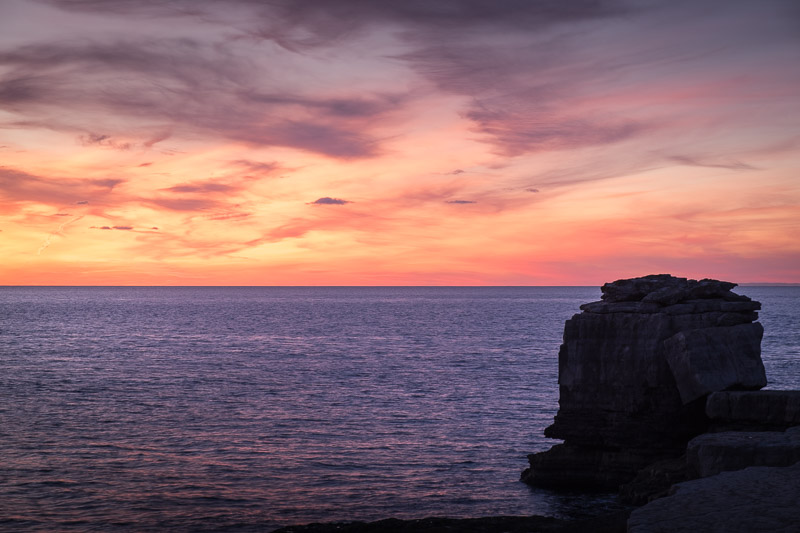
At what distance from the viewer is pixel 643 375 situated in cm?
2950

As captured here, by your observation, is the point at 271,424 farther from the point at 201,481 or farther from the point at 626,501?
the point at 626,501

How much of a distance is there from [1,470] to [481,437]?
2377cm

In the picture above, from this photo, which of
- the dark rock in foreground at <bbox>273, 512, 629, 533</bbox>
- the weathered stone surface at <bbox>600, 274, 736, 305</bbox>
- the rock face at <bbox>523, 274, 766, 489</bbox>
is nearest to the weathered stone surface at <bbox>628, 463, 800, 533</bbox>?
the dark rock in foreground at <bbox>273, 512, 629, 533</bbox>

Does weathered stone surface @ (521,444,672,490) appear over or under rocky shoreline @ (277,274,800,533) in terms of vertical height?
under

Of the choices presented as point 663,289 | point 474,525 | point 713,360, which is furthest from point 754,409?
point 474,525

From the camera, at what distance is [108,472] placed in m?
31.4

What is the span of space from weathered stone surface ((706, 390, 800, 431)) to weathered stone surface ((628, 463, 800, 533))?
7.03m

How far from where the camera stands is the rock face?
28.3 meters

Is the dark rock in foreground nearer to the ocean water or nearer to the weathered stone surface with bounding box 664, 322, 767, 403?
the ocean water

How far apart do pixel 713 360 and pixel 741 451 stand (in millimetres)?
7252

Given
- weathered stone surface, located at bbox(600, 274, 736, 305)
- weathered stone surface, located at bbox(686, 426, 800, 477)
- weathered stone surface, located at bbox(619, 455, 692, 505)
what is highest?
weathered stone surface, located at bbox(600, 274, 736, 305)

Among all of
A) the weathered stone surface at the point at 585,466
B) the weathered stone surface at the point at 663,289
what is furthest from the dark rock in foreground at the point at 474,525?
the weathered stone surface at the point at 663,289

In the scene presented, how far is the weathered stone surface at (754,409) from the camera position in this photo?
25312mm

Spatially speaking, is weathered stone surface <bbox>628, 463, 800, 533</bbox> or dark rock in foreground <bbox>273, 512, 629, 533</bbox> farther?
dark rock in foreground <bbox>273, 512, 629, 533</bbox>
